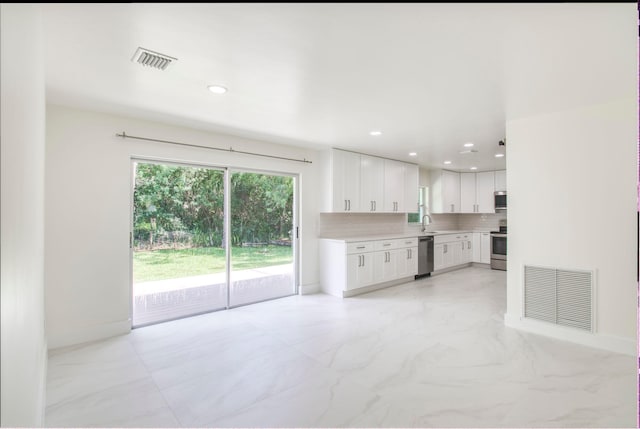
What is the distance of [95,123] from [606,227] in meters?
5.35

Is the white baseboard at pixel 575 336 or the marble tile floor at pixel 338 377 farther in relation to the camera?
the white baseboard at pixel 575 336

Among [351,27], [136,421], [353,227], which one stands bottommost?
[136,421]

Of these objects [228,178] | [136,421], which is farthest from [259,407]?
[228,178]

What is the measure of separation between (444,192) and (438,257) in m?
1.80

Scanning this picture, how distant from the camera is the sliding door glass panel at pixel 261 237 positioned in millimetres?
4699

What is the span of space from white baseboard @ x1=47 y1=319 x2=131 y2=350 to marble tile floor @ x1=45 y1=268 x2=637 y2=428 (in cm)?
13

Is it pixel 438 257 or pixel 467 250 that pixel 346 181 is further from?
pixel 467 250

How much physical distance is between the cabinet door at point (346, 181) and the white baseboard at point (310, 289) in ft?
4.37

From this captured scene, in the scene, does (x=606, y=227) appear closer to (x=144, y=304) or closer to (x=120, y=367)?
(x=120, y=367)

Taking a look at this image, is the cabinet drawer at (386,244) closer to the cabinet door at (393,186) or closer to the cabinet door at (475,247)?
the cabinet door at (393,186)

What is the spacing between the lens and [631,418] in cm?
210

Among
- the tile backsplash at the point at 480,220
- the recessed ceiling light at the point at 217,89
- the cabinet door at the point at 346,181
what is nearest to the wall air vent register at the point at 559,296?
the cabinet door at the point at 346,181

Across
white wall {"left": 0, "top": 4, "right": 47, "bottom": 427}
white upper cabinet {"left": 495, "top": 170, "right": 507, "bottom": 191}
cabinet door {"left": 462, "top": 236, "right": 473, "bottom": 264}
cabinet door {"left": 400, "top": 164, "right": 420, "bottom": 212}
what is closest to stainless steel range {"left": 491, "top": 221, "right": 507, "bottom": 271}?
cabinet door {"left": 462, "top": 236, "right": 473, "bottom": 264}

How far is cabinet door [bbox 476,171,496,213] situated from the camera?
26.3 ft
